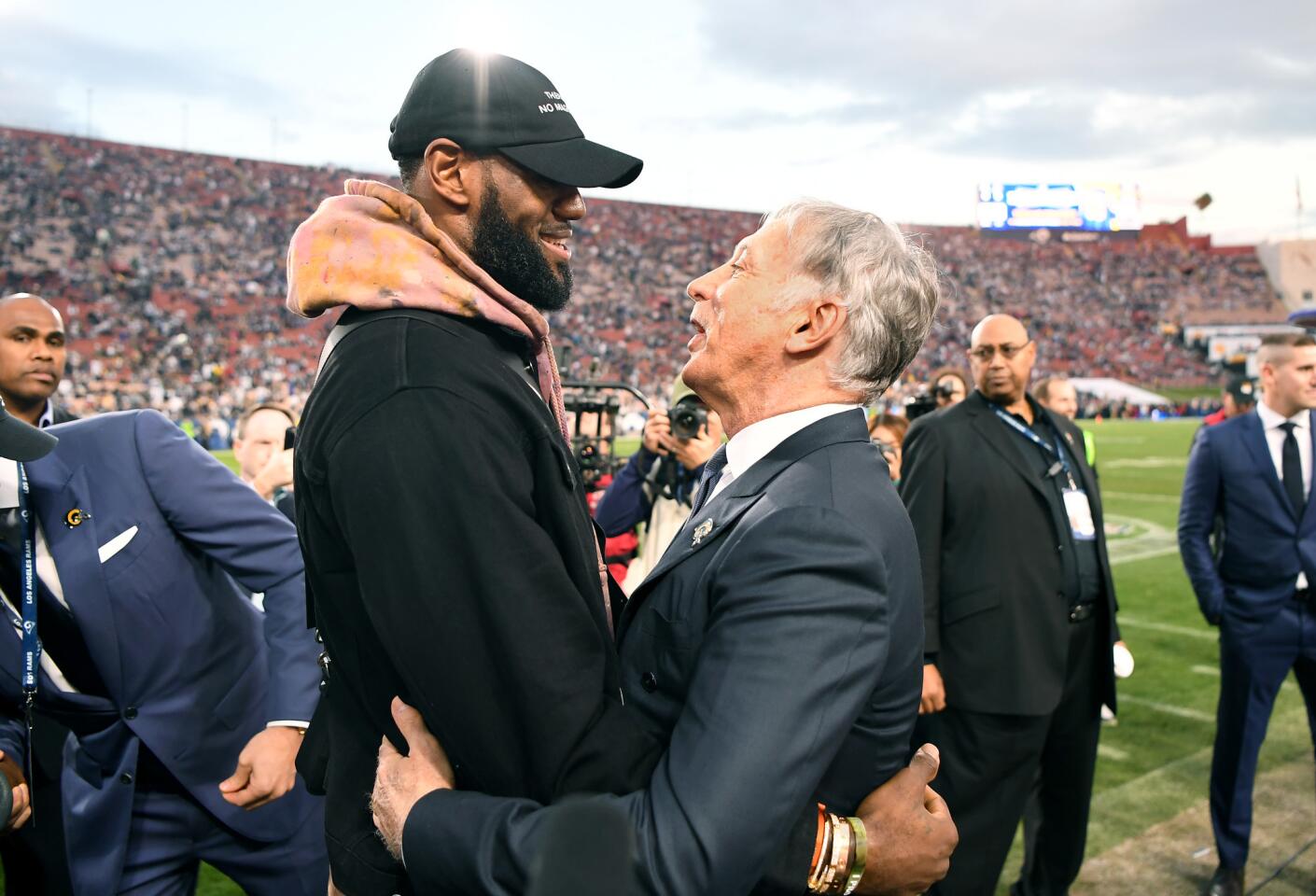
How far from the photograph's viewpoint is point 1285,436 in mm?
4391

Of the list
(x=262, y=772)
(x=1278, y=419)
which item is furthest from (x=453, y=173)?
(x=1278, y=419)

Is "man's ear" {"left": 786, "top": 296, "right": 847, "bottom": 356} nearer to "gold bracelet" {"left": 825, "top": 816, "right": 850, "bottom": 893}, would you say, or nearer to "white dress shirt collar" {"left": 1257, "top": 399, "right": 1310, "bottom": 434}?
"gold bracelet" {"left": 825, "top": 816, "right": 850, "bottom": 893}

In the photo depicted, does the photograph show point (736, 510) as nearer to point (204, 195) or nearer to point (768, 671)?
point (768, 671)

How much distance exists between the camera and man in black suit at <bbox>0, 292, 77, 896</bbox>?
2627 millimetres

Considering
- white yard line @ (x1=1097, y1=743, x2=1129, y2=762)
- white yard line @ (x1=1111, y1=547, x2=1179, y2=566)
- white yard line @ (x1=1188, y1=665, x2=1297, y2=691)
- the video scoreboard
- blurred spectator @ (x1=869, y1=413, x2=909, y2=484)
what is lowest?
white yard line @ (x1=1111, y1=547, x2=1179, y2=566)

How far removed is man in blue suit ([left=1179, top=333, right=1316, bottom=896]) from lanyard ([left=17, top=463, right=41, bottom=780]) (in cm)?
422

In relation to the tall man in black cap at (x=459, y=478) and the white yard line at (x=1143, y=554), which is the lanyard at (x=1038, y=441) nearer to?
the tall man in black cap at (x=459, y=478)

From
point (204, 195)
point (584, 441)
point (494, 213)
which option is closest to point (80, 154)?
point (204, 195)

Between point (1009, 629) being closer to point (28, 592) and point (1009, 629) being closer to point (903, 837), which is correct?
point (903, 837)

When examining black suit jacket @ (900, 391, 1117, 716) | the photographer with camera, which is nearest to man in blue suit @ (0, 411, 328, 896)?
the photographer with camera

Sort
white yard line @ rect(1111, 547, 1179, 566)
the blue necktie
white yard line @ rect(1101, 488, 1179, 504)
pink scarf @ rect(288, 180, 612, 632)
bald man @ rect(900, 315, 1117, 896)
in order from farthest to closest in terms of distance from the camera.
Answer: white yard line @ rect(1101, 488, 1179, 504), white yard line @ rect(1111, 547, 1179, 566), bald man @ rect(900, 315, 1117, 896), the blue necktie, pink scarf @ rect(288, 180, 612, 632)

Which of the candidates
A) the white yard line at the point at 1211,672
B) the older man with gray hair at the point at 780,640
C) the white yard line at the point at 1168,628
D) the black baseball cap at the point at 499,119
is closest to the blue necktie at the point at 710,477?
the older man with gray hair at the point at 780,640

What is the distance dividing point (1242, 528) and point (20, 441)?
4612 mm

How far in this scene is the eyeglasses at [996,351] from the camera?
4118 millimetres
